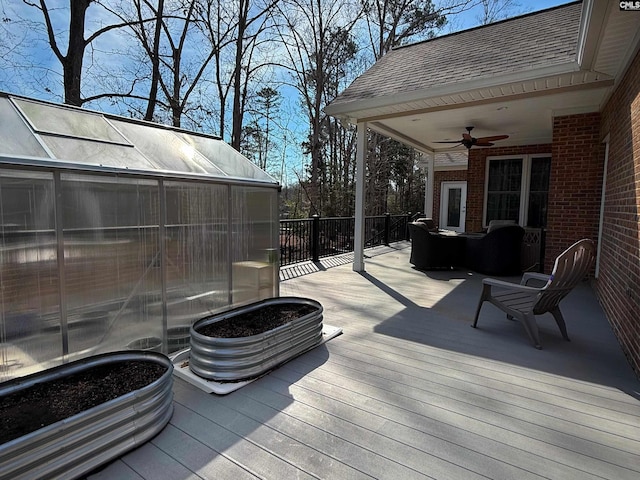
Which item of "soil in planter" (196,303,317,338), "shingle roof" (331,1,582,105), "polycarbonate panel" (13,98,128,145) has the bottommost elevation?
"soil in planter" (196,303,317,338)

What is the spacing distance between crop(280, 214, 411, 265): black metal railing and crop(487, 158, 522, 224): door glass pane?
2767mm

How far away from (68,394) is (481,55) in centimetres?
603

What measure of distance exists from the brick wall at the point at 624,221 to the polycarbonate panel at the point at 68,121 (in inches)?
166

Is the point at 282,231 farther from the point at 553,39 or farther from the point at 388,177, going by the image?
the point at 388,177

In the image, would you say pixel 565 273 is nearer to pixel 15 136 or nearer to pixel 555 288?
pixel 555 288

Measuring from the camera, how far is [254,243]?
3551 millimetres

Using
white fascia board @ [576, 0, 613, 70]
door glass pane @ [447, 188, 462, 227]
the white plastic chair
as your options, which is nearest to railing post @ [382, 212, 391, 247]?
door glass pane @ [447, 188, 462, 227]

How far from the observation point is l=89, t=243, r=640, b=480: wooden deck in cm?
165

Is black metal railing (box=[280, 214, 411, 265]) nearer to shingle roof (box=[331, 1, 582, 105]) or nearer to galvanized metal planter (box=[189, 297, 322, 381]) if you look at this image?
shingle roof (box=[331, 1, 582, 105])

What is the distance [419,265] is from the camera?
258 inches

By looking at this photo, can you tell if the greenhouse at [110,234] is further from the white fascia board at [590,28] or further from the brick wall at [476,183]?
the brick wall at [476,183]

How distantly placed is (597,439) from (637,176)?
2179mm

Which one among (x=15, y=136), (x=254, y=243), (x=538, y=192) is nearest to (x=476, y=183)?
(x=538, y=192)

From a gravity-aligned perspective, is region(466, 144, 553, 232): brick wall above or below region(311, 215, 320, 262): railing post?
above
